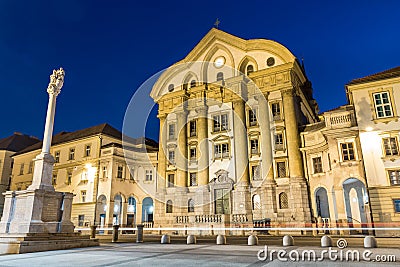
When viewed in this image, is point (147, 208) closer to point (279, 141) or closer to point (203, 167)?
point (203, 167)

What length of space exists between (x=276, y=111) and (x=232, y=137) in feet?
18.5

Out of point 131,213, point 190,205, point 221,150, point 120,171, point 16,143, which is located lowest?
point 131,213

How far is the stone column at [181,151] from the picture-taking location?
3625 cm

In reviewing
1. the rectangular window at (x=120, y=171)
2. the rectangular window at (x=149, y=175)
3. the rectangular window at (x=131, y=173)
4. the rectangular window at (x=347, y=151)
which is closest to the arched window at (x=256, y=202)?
the rectangular window at (x=347, y=151)

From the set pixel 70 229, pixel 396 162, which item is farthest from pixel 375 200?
pixel 70 229

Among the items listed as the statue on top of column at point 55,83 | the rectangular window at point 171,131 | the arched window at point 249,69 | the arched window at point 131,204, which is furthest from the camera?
the arched window at point 131,204

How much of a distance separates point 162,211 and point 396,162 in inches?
973

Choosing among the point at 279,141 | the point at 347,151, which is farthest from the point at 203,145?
the point at 347,151

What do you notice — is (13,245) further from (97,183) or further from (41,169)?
(97,183)

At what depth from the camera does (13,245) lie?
13.1 meters

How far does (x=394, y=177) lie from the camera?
22.6 metres

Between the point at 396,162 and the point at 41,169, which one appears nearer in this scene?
the point at 41,169

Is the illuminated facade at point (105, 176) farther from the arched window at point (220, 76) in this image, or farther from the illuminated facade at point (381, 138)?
the illuminated facade at point (381, 138)

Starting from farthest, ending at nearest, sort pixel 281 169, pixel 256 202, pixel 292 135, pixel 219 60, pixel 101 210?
pixel 101 210 → pixel 219 60 → pixel 256 202 → pixel 281 169 → pixel 292 135
